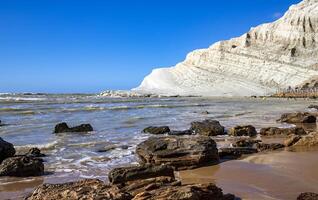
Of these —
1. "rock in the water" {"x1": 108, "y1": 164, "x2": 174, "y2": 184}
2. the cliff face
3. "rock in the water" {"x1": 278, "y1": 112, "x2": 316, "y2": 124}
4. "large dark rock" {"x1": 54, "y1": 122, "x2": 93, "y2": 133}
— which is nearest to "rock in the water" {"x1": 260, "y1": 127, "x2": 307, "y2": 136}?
"rock in the water" {"x1": 278, "y1": 112, "x2": 316, "y2": 124}

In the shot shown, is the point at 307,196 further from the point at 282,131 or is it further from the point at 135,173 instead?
the point at 282,131

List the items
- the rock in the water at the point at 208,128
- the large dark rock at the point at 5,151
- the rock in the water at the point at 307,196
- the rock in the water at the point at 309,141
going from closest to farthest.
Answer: the rock in the water at the point at 307,196, the large dark rock at the point at 5,151, the rock in the water at the point at 309,141, the rock in the water at the point at 208,128

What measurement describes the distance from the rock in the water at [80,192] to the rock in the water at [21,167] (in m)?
3.12

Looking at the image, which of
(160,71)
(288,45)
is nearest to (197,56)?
(160,71)

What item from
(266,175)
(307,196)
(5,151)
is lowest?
(266,175)

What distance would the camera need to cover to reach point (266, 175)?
27.6 feet

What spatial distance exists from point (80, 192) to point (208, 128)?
1093cm

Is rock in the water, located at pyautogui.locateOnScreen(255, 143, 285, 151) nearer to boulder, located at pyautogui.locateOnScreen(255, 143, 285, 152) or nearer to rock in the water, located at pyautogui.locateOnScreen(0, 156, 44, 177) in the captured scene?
boulder, located at pyautogui.locateOnScreen(255, 143, 285, 152)

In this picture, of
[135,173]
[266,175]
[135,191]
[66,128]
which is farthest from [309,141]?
[66,128]

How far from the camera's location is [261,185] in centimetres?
759

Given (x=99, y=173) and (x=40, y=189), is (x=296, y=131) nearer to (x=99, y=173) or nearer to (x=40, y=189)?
(x=99, y=173)

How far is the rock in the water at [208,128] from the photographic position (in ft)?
53.1

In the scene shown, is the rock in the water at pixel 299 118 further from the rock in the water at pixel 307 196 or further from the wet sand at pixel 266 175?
the rock in the water at pixel 307 196

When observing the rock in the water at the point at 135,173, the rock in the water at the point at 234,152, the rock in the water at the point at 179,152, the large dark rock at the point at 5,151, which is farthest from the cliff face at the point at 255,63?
the rock in the water at the point at 135,173
